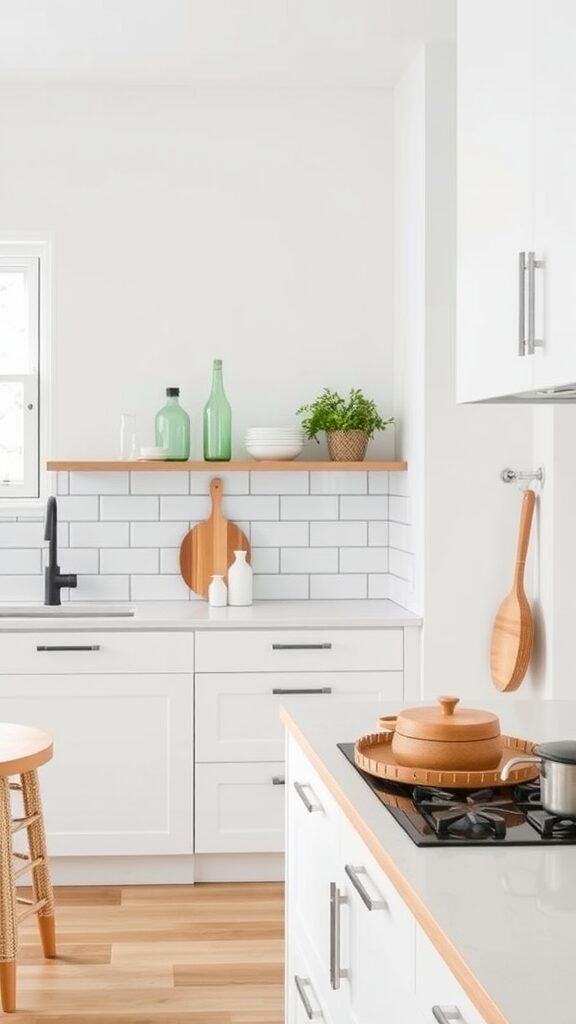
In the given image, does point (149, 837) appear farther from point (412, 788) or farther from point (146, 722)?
A: point (412, 788)

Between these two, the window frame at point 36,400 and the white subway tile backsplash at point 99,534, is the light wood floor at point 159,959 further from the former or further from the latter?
the window frame at point 36,400

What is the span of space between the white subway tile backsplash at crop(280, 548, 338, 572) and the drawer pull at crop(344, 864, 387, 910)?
2835 mm

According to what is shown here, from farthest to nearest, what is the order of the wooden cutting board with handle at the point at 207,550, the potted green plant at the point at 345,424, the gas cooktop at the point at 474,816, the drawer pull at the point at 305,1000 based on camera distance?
the wooden cutting board with handle at the point at 207,550 → the potted green plant at the point at 345,424 → the drawer pull at the point at 305,1000 → the gas cooktop at the point at 474,816

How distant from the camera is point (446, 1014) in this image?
1.37 m

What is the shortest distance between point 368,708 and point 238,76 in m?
2.74

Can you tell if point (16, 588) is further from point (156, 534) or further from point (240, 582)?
point (240, 582)

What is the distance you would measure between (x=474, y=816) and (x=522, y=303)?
758 mm

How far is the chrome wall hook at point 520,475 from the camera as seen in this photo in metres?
4.13

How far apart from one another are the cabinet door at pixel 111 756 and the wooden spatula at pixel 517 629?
103cm

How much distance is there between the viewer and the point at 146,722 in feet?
13.7

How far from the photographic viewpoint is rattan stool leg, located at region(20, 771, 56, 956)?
3551 mm

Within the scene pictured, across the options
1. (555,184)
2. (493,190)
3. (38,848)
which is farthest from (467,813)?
(38,848)

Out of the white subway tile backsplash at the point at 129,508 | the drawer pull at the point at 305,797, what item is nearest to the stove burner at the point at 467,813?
the drawer pull at the point at 305,797

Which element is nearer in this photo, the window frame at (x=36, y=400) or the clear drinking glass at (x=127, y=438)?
the clear drinking glass at (x=127, y=438)
